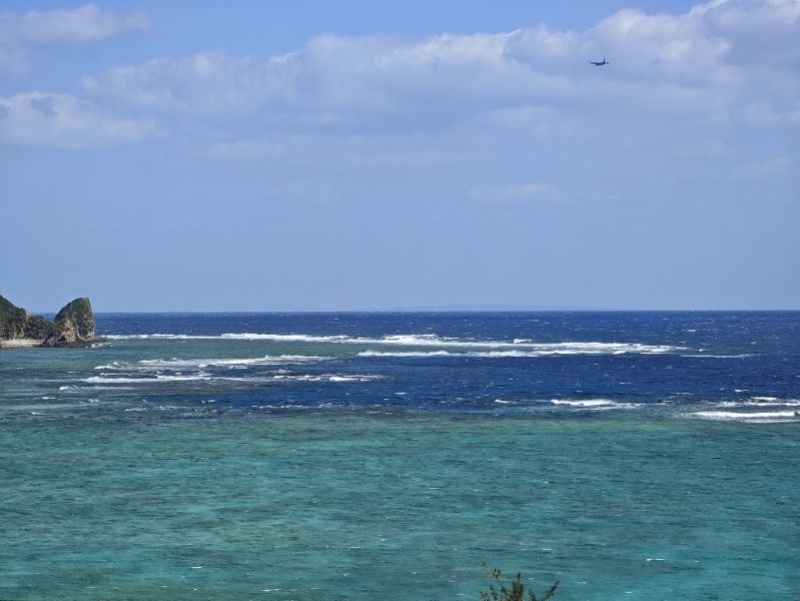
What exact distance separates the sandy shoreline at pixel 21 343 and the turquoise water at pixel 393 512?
8832 centimetres

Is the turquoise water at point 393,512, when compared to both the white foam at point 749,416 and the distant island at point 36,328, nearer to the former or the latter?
the white foam at point 749,416

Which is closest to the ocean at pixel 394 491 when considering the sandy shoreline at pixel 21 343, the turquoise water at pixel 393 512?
the turquoise water at pixel 393 512

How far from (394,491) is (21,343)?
10992 cm

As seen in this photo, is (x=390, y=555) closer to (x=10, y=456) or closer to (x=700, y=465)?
(x=700, y=465)

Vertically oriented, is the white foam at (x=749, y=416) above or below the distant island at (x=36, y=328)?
below

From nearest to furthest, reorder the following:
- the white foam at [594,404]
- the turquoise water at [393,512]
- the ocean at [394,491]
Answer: the turquoise water at [393,512], the ocean at [394,491], the white foam at [594,404]

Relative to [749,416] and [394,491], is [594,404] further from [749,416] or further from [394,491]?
[394,491]

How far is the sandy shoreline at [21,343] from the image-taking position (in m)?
136

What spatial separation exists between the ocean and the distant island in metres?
62.1

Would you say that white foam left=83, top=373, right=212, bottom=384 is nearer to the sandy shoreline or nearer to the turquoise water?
the turquoise water

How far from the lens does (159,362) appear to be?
11069 cm

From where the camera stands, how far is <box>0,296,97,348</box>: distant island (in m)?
137

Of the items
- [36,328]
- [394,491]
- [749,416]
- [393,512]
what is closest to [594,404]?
[749,416]

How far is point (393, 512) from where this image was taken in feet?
112
